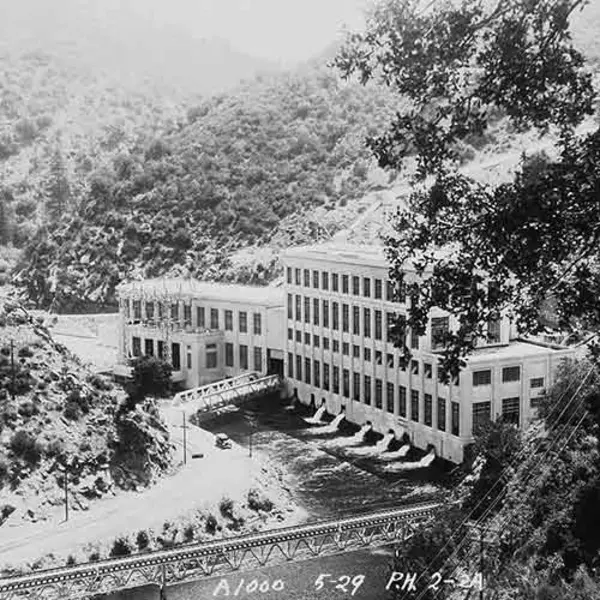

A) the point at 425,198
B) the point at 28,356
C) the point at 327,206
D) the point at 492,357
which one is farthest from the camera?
the point at 327,206

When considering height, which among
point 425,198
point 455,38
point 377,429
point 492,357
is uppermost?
point 455,38

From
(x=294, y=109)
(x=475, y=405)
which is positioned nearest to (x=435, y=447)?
(x=475, y=405)

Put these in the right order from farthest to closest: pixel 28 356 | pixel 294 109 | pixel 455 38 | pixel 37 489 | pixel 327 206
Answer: pixel 294 109, pixel 327 206, pixel 28 356, pixel 37 489, pixel 455 38

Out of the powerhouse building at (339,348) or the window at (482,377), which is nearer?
the window at (482,377)

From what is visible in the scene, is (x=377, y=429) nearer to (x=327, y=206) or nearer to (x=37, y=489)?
(x=37, y=489)

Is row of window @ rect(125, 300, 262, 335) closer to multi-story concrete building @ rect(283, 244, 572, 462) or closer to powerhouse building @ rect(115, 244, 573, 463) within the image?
powerhouse building @ rect(115, 244, 573, 463)

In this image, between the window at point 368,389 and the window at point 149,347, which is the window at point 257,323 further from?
the window at point 368,389

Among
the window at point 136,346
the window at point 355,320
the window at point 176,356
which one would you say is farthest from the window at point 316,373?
the window at point 136,346

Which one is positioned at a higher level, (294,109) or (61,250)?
(294,109)
